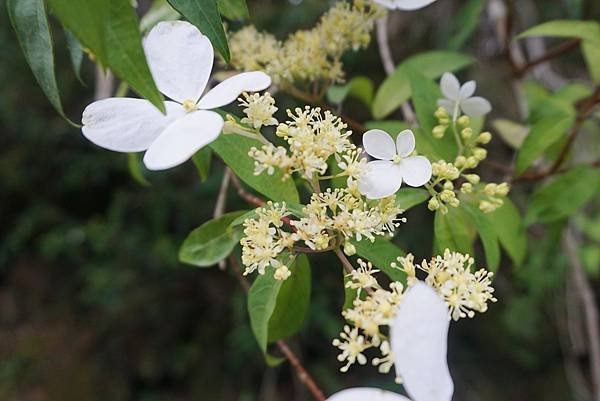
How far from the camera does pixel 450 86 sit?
2.07 ft

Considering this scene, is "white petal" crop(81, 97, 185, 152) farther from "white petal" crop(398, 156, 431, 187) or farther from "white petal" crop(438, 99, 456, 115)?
"white petal" crop(438, 99, 456, 115)

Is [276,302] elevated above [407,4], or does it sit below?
Result: below

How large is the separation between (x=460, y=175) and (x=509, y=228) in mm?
177

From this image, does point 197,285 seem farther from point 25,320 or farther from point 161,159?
point 161,159

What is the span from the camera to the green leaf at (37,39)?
0.44m

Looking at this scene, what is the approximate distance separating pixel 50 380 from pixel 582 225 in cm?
217

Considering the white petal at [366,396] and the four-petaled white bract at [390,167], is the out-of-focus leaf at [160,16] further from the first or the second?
the white petal at [366,396]

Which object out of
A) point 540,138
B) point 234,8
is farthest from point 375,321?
point 540,138

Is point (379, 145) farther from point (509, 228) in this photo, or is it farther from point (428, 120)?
point (509, 228)

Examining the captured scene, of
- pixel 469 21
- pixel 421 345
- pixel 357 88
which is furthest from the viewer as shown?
pixel 469 21

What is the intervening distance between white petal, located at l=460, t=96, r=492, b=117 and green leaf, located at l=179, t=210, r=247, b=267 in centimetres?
29

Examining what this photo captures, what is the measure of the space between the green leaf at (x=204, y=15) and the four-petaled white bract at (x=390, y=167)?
5.8 inches

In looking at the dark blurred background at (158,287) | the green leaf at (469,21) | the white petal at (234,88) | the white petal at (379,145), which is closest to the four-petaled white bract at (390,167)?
the white petal at (379,145)

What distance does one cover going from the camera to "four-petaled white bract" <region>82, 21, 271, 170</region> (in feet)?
1.32
